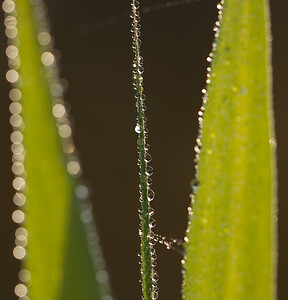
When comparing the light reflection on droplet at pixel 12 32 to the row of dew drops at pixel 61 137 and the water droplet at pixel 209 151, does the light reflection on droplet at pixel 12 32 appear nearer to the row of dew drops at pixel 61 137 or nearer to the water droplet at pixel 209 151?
the row of dew drops at pixel 61 137

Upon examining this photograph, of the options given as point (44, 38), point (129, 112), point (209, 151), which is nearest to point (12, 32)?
point (44, 38)

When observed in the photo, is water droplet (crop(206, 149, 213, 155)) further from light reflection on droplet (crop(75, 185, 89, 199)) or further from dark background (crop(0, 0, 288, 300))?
dark background (crop(0, 0, 288, 300))

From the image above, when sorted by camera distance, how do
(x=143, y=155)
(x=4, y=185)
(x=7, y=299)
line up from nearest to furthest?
(x=143, y=155)
(x=7, y=299)
(x=4, y=185)

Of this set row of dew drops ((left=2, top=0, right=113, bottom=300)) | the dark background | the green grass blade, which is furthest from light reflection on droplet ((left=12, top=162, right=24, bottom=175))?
the dark background

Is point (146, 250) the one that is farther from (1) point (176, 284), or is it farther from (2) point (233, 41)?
(1) point (176, 284)

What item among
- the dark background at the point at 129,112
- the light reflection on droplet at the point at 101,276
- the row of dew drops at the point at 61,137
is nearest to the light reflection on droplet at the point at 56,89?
Answer: the row of dew drops at the point at 61,137

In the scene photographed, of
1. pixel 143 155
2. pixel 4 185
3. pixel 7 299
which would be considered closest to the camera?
pixel 143 155

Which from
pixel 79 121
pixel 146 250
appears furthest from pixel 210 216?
pixel 79 121
